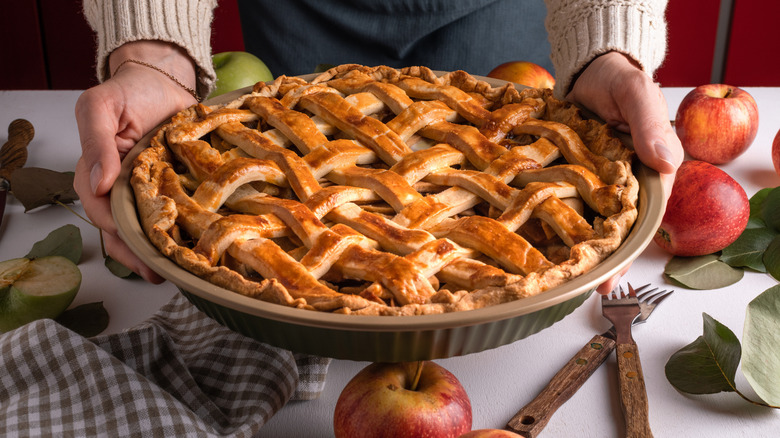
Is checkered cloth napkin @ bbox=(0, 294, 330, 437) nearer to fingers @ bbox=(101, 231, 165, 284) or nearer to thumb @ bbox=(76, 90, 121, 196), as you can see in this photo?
fingers @ bbox=(101, 231, 165, 284)

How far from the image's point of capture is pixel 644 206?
81 cm

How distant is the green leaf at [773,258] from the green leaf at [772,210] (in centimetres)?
6

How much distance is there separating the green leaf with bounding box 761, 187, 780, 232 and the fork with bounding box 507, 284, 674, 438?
0.30 meters

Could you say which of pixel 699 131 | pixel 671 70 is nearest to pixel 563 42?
pixel 699 131

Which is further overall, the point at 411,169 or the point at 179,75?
the point at 179,75

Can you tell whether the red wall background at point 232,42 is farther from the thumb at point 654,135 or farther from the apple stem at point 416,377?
the apple stem at point 416,377

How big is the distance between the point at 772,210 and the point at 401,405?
759 millimetres

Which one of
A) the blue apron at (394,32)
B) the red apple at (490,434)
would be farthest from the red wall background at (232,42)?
the red apple at (490,434)

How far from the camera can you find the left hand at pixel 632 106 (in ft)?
2.82

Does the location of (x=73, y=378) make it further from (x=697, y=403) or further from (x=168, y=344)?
(x=697, y=403)

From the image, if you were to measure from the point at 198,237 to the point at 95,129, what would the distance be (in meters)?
0.26

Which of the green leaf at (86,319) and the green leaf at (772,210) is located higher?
the green leaf at (772,210)

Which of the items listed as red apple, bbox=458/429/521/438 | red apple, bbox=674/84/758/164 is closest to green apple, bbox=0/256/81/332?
red apple, bbox=458/429/521/438

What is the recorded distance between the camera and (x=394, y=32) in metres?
1.59
